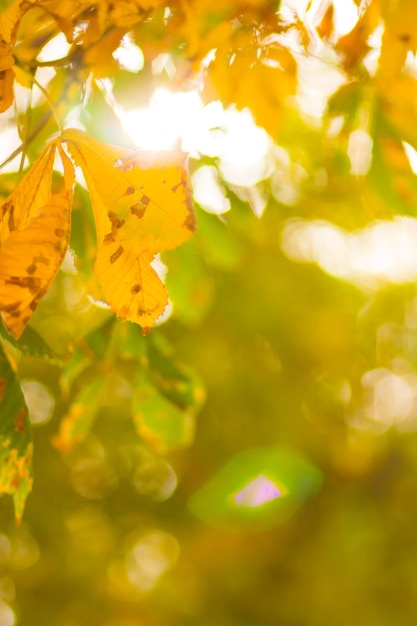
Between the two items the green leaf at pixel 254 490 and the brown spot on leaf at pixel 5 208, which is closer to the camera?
the brown spot on leaf at pixel 5 208

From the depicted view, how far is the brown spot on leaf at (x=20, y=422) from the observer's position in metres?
0.68

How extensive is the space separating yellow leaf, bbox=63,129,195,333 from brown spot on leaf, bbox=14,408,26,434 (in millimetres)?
242

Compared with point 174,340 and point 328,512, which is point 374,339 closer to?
point 328,512

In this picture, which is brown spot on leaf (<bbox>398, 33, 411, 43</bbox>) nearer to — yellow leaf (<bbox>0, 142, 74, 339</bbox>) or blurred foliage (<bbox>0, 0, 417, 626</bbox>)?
yellow leaf (<bbox>0, 142, 74, 339</bbox>)

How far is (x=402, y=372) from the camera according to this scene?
14.1 feet

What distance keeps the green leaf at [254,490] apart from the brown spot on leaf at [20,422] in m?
2.71

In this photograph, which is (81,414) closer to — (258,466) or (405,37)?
(405,37)

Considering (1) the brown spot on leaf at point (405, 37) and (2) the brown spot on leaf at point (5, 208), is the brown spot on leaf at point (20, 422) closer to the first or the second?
(2) the brown spot on leaf at point (5, 208)

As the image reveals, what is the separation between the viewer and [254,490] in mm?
3410

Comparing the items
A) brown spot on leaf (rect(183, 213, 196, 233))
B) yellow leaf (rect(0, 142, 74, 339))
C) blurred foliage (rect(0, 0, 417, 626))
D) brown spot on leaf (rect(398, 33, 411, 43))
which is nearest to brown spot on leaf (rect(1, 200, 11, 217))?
yellow leaf (rect(0, 142, 74, 339))

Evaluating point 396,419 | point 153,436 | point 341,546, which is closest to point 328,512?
point 341,546

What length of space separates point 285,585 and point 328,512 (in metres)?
0.48

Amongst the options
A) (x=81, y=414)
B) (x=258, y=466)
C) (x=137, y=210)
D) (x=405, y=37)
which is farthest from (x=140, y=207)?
(x=258, y=466)

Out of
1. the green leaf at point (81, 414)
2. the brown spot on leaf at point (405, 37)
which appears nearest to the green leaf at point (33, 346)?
the green leaf at point (81, 414)
